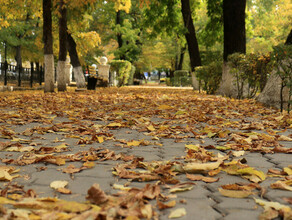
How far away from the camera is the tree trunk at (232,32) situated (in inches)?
500


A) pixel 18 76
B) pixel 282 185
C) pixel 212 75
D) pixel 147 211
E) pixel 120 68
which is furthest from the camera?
pixel 120 68

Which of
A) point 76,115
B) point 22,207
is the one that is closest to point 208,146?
point 22,207

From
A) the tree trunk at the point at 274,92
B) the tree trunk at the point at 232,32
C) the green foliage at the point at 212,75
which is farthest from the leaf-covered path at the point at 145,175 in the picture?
the green foliage at the point at 212,75

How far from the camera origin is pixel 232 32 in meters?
12.9

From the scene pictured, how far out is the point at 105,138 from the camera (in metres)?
4.51

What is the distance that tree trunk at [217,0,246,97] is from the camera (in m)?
12.7

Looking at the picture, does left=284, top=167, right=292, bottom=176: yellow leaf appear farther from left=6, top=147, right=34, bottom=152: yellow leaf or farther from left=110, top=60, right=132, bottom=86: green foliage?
left=110, top=60, right=132, bottom=86: green foliage

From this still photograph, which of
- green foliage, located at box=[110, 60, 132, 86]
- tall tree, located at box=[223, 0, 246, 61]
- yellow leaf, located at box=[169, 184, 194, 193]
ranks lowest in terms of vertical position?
yellow leaf, located at box=[169, 184, 194, 193]

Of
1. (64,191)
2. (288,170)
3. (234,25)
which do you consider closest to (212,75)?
(234,25)

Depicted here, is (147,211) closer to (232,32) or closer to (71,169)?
(71,169)

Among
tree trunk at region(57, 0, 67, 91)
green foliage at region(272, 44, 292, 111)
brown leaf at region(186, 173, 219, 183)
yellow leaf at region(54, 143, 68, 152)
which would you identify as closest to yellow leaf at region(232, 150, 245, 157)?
brown leaf at region(186, 173, 219, 183)

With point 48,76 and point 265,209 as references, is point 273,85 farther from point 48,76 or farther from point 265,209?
point 48,76

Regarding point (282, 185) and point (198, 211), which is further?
point (282, 185)

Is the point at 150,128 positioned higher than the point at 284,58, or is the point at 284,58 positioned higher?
the point at 284,58
